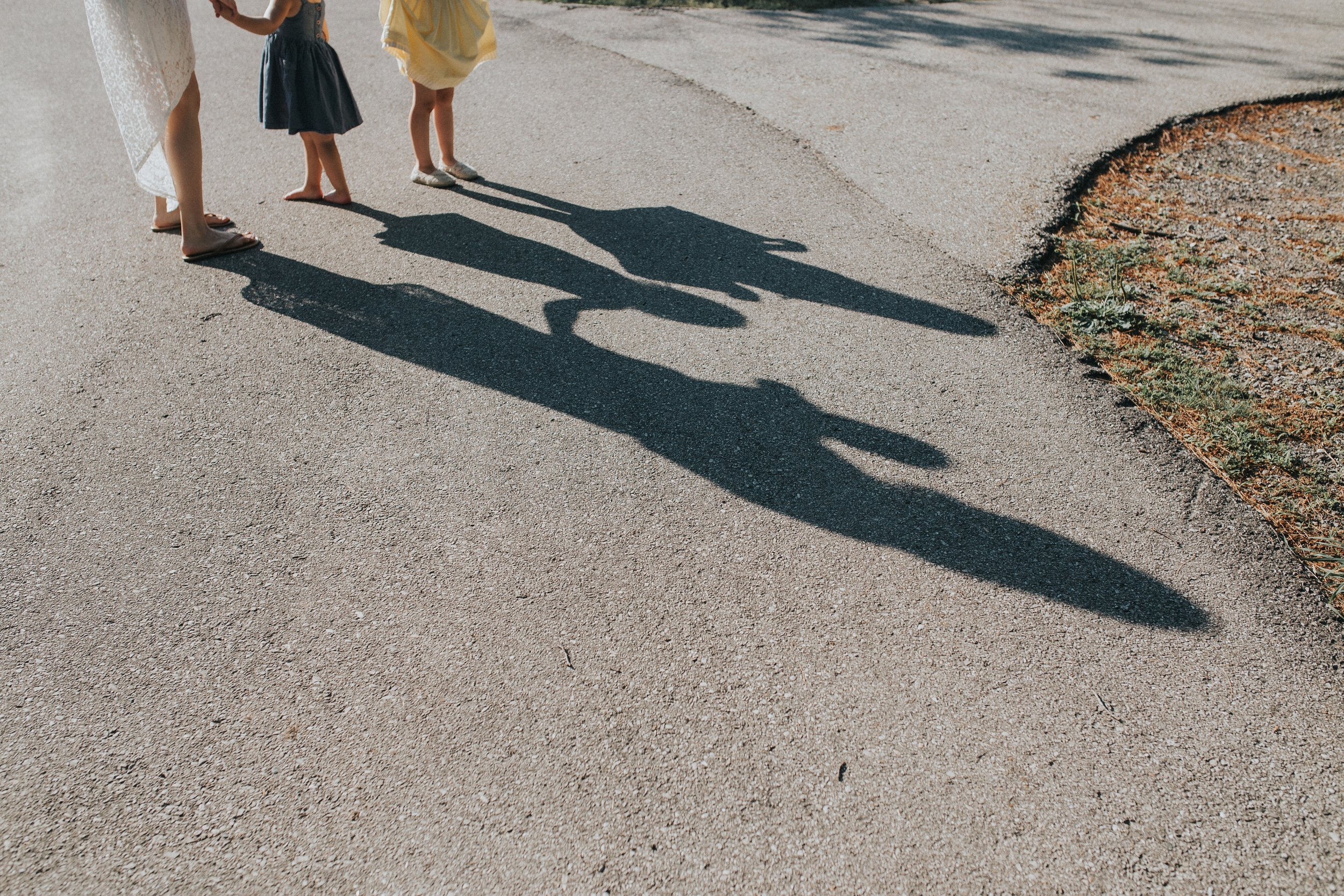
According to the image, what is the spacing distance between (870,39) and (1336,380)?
244 inches

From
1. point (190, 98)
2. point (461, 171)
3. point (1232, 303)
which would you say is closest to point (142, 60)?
point (190, 98)

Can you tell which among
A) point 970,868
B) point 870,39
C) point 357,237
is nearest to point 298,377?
point 357,237

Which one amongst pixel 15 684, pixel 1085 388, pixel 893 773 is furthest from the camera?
pixel 1085 388

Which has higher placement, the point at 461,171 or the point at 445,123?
the point at 445,123

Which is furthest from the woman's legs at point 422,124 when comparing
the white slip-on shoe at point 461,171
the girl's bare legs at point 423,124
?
the white slip-on shoe at point 461,171

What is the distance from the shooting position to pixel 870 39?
853 centimetres

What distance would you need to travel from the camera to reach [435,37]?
4859 millimetres

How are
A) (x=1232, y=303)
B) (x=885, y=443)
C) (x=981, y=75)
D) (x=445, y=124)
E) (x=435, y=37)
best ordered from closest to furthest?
(x=885, y=443)
(x=1232, y=303)
(x=435, y=37)
(x=445, y=124)
(x=981, y=75)

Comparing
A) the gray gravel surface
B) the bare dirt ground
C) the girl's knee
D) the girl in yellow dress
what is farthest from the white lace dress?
the bare dirt ground

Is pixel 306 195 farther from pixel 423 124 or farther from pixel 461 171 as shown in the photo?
pixel 461 171

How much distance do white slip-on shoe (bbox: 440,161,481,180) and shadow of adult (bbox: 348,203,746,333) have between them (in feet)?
1.67

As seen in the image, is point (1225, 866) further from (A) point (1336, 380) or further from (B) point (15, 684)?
(B) point (15, 684)

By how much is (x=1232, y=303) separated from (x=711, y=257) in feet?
8.13

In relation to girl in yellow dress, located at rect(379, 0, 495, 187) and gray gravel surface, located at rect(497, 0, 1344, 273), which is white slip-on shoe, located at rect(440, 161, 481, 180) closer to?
girl in yellow dress, located at rect(379, 0, 495, 187)
